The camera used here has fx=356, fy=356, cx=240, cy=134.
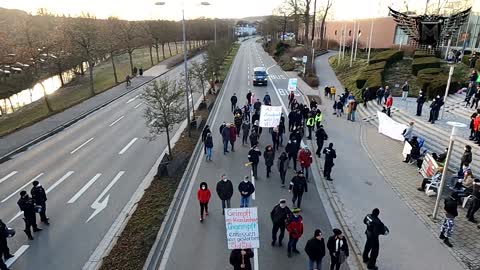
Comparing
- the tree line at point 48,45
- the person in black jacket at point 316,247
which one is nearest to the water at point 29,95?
the tree line at point 48,45

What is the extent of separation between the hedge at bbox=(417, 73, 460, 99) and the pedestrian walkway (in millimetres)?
6794

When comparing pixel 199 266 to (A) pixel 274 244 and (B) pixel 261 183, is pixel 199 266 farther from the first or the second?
(B) pixel 261 183

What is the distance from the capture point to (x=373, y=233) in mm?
8805

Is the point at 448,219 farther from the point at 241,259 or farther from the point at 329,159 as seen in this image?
the point at 241,259

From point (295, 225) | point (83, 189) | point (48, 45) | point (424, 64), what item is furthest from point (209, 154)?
point (424, 64)

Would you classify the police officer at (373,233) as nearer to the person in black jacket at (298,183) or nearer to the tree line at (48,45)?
the person in black jacket at (298,183)

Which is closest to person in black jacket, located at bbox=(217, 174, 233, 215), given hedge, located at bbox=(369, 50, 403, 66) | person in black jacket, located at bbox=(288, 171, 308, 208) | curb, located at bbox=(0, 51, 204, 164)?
person in black jacket, located at bbox=(288, 171, 308, 208)

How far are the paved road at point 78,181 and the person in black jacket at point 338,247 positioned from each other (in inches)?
260

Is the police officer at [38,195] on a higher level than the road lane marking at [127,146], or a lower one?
higher

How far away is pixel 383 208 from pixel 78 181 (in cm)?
1218

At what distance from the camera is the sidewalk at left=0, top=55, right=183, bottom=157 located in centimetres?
2028

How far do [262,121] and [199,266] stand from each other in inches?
387

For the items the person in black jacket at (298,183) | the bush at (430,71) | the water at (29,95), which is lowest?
the water at (29,95)

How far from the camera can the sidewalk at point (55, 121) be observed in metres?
20.3
